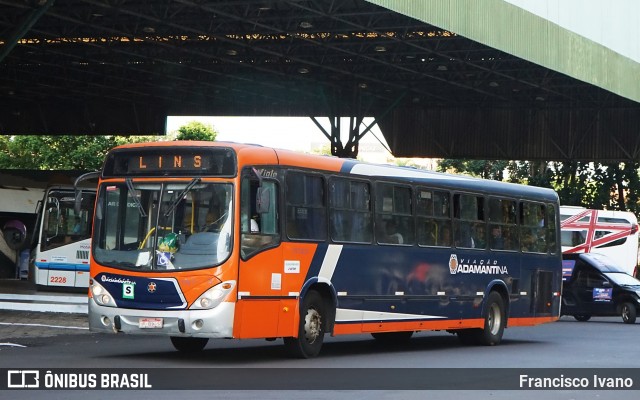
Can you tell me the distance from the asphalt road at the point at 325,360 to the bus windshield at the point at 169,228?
133cm

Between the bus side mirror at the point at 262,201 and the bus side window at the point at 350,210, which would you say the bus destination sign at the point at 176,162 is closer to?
the bus side mirror at the point at 262,201

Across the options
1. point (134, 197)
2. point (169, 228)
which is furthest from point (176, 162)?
point (169, 228)

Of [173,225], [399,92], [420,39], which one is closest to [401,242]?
[173,225]

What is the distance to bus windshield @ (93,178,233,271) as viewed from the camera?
1554 cm

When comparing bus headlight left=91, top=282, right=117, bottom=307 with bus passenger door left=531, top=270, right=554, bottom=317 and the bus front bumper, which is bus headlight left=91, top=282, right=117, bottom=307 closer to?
the bus front bumper

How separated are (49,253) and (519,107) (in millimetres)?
18054

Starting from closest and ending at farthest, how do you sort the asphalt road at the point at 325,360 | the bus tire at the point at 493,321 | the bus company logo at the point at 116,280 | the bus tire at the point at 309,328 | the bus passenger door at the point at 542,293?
1. the asphalt road at the point at 325,360
2. the bus company logo at the point at 116,280
3. the bus tire at the point at 309,328
4. the bus tire at the point at 493,321
5. the bus passenger door at the point at 542,293

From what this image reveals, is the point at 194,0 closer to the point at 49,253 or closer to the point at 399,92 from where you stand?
the point at 49,253

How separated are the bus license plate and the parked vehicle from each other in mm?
20787

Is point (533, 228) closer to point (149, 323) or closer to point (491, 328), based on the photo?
point (491, 328)

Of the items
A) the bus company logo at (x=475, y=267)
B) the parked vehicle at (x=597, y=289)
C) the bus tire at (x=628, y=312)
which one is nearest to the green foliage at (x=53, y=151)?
the parked vehicle at (x=597, y=289)

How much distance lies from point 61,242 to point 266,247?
1960 cm

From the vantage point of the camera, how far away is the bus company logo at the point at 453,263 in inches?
817

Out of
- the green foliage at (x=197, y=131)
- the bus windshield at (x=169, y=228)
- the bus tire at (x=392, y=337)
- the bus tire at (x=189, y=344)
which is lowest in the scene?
the bus tire at (x=392, y=337)
